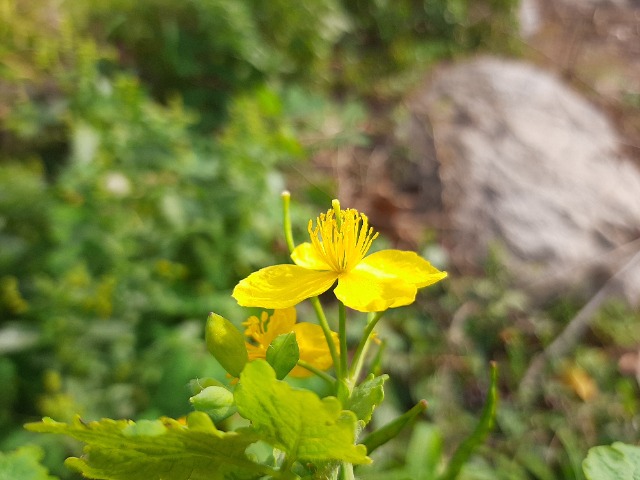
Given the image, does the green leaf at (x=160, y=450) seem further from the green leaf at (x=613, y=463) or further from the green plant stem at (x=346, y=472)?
the green leaf at (x=613, y=463)

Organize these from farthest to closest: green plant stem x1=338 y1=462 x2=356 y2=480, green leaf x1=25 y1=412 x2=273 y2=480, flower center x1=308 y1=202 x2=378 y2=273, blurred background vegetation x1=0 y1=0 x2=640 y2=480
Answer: blurred background vegetation x1=0 y1=0 x2=640 y2=480, flower center x1=308 y1=202 x2=378 y2=273, green plant stem x1=338 y1=462 x2=356 y2=480, green leaf x1=25 y1=412 x2=273 y2=480

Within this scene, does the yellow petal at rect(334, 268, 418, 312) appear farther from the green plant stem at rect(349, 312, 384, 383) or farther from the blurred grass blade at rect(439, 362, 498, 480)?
the blurred grass blade at rect(439, 362, 498, 480)

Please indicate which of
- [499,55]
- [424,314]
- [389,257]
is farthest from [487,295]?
[499,55]

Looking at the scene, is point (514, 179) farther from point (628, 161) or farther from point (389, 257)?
point (389, 257)

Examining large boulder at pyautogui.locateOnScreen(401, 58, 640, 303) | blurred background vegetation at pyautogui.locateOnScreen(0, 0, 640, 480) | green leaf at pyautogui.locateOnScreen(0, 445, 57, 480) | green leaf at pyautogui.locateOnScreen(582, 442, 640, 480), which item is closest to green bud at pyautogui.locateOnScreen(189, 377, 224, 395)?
green leaf at pyautogui.locateOnScreen(0, 445, 57, 480)

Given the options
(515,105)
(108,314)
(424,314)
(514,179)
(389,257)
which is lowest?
(424,314)

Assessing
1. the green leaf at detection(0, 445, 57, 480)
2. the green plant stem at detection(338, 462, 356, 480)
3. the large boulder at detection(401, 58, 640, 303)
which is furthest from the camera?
the large boulder at detection(401, 58, 640, 303)

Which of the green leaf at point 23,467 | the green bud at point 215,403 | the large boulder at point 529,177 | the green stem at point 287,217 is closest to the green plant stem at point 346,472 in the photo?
the green bud at point 215,403
